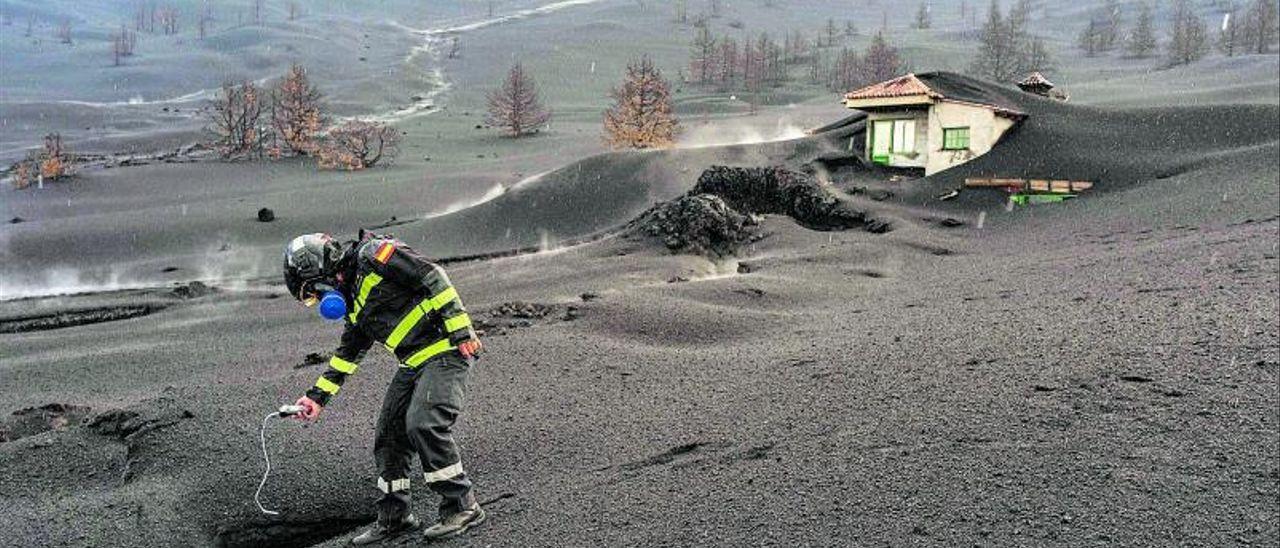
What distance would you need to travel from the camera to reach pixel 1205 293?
1124 cm

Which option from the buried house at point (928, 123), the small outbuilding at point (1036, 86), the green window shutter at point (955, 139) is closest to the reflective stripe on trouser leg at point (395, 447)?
the buried house at point (928, 123)

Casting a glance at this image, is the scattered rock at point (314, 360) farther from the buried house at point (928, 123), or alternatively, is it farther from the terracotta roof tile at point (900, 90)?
the terracotta roof tile at point (900, 90)

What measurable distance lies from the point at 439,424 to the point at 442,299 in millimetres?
846

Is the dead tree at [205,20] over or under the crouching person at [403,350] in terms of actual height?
over

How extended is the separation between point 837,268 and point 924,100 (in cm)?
1567

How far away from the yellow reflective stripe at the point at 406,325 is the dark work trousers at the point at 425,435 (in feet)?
0.74

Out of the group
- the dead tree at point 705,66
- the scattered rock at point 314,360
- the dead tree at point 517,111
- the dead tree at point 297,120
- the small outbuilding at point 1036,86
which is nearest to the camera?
the scattered rock at point 314,360

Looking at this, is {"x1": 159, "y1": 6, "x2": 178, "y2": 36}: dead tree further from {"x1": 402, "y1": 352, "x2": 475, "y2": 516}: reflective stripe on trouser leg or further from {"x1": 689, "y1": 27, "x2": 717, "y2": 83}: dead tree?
{"x1": 402, "y1": 352, "x2": 475, "y2": 516}: reflective stripe on trouser leg

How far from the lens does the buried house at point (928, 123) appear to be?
101 feet

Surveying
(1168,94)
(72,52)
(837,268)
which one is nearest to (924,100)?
(837,268)

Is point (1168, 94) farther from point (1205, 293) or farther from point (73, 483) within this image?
point (73, 483)

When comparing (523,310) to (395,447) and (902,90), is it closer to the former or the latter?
(395,447)

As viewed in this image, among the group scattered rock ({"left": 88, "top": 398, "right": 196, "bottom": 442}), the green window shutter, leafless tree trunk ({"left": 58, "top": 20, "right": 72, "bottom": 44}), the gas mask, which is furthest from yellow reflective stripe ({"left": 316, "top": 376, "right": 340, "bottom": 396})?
leafless tree trunk ({"left": 58, "top": 20, "right": 72, "bottom": 44})

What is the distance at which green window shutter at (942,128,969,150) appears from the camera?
30.7 metres
